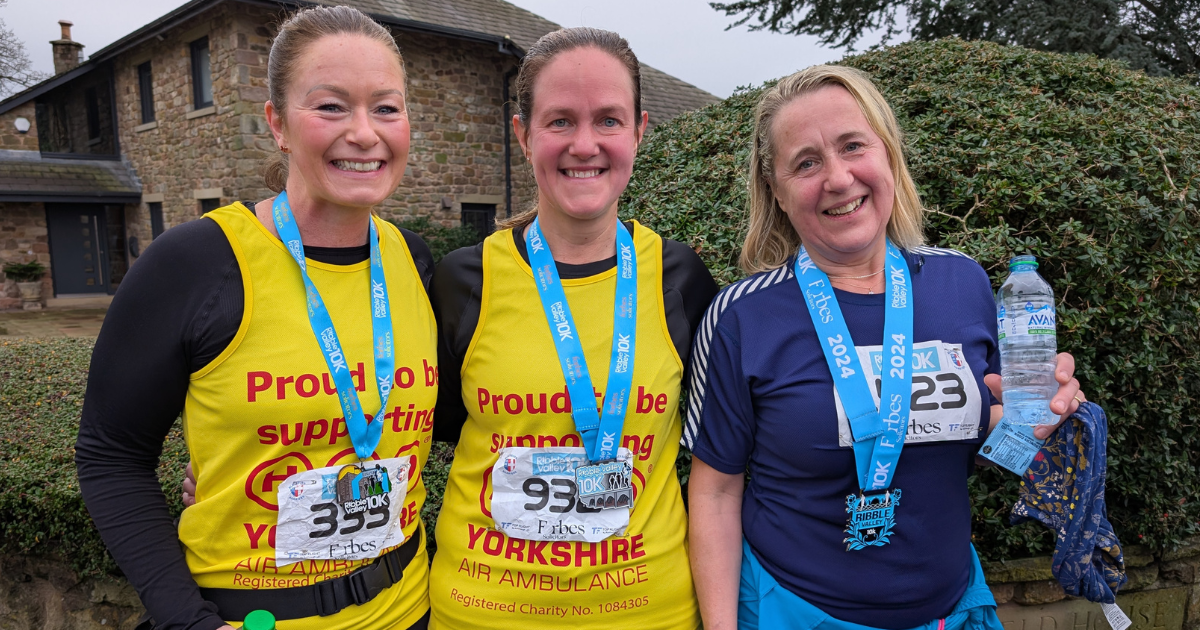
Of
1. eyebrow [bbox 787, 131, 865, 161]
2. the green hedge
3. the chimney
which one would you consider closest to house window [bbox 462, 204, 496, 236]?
the green hedge

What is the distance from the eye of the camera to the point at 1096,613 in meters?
3.10

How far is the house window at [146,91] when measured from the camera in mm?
16234

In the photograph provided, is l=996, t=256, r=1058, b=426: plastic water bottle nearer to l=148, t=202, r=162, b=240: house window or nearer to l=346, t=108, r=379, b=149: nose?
l=346, t=108, r=379, b=149: nose

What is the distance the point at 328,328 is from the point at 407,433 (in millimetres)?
346

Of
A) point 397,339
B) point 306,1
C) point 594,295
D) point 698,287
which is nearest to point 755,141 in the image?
point 698,287

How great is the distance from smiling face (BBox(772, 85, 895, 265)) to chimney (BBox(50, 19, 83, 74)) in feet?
88.3

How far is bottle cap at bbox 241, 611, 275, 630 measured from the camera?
64.3 inches

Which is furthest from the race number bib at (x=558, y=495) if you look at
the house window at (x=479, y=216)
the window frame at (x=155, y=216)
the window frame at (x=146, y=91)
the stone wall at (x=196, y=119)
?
the window frame at (x=155, y=216)

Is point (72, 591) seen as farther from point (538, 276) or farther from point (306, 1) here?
point (306, 1)

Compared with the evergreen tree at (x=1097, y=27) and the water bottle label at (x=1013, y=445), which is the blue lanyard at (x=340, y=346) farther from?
the evergreen tree at (x=1097, y=27)

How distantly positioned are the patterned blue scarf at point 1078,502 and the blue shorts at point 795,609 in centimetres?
21

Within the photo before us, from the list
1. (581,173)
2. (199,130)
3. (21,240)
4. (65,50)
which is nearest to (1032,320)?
(581,173)

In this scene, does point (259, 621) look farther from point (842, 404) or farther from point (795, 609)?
point (842, 404)

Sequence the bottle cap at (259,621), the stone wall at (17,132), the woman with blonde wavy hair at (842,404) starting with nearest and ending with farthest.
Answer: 1. the bottle cap at (259,621)
2. the woman with blonde wavy hair at (842,404)
3. the stone wall at (17,132)
